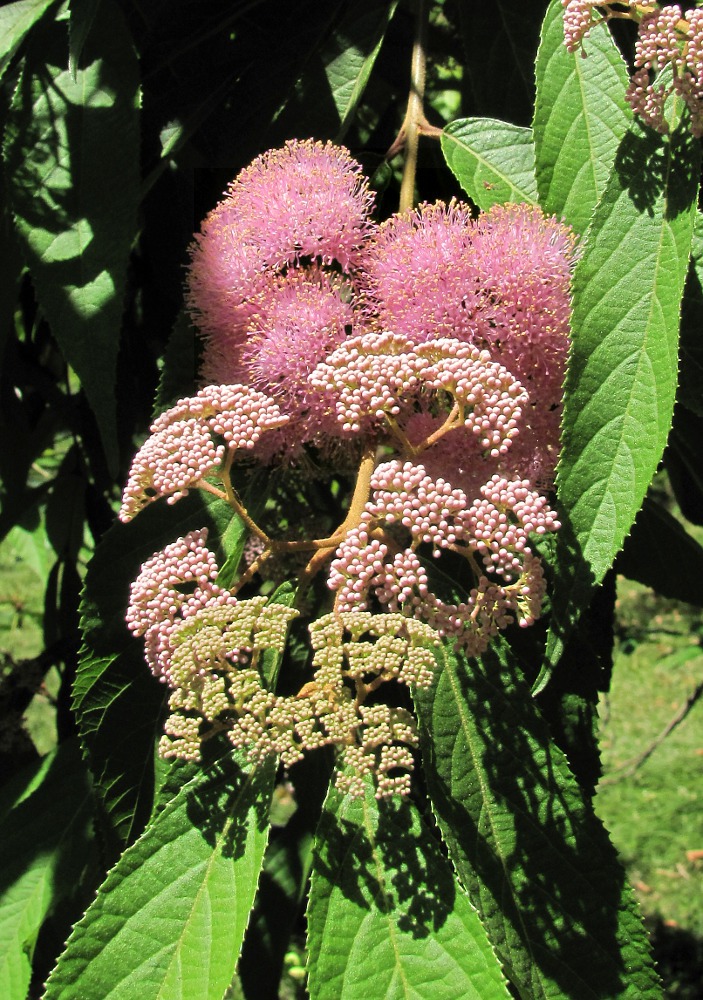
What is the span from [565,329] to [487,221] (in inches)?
5.9

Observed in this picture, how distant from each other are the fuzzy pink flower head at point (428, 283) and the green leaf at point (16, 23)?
2.11ft

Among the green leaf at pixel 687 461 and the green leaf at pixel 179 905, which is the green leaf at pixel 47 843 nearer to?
the green leaf at pixel 179 905

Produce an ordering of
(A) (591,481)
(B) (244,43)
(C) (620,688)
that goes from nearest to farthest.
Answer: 1. (A) (591,481)
2. (B) (244,43)
3. (C) (620,688)

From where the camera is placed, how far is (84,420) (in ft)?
6.61

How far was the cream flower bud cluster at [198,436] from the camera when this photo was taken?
3.24 ft

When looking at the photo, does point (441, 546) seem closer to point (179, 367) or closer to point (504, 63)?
point (179, 367)

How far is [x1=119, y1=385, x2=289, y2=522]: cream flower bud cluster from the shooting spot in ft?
3.24

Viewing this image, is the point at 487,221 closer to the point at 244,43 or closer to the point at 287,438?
the point at 287,438

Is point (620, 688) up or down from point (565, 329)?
down

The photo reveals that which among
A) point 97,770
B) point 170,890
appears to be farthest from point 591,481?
point 97,770

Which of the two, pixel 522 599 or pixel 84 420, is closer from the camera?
pixel 522 599

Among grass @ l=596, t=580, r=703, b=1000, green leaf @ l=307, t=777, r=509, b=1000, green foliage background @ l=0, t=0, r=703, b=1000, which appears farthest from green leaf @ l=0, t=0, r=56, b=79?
grass @ l=596, t=580, r=703, b=1000

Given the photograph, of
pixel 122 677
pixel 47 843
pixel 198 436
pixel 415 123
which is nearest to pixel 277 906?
pixel 47 843

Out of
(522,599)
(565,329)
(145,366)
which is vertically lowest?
(145,366)
